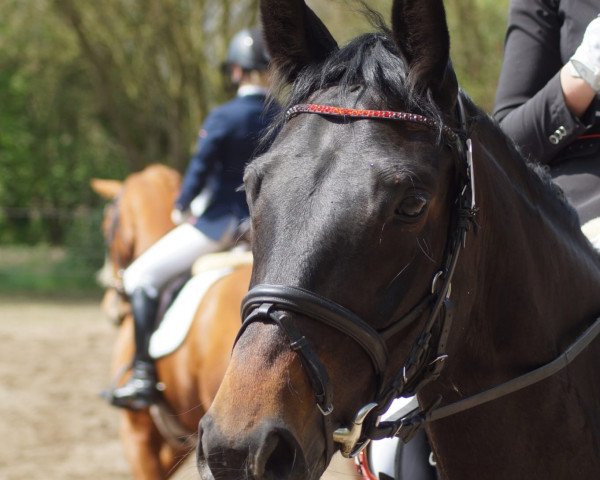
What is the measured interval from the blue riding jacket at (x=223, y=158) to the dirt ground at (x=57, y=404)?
197 centimetres

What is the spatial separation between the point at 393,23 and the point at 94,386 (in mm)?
8794

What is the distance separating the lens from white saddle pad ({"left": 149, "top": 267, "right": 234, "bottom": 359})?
17.3 feet

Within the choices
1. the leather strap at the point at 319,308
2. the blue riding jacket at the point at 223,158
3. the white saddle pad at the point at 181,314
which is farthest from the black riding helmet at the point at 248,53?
the leather strap at the point at 319,308

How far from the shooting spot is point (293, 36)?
203cm

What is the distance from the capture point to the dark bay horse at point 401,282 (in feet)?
5.37

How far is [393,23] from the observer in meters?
1.87

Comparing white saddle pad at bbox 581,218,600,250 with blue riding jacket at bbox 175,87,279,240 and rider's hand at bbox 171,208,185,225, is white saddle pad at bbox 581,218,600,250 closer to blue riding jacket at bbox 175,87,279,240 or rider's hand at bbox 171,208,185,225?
blue riding jacket at bbox 175,87,279,240

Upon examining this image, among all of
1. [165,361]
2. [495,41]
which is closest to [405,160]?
[165,361]

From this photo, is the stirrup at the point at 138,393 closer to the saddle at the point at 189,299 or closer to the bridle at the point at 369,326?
the saddle at the point at 189,299

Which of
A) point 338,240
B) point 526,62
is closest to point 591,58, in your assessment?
point 526,62

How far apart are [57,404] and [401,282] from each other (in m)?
8.01

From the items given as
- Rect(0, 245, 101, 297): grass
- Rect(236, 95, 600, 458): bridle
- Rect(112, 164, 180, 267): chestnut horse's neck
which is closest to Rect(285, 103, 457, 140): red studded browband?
Rect(236, 95, 600, 458): bridle

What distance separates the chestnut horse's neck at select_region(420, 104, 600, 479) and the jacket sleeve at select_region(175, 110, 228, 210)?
12.3ft

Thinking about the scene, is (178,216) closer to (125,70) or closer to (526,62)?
(526,62)
